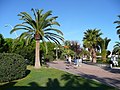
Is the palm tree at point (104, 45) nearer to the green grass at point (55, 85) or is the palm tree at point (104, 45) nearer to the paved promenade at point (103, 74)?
the paved promenade at point (103, 74)

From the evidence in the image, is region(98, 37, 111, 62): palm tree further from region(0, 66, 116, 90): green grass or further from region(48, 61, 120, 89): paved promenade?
region(0, 66, 116, 90): green grass

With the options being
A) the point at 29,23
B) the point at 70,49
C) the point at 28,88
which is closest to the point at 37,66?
the point at 29,23

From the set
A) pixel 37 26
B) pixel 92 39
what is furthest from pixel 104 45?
pixel 37 26

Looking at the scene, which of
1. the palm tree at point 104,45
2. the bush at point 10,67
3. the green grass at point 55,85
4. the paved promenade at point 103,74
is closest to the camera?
the green grass at point 55,85

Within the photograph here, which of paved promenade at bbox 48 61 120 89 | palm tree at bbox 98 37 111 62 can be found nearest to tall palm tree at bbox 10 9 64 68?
paved promenade at bbox 48 61 120 89

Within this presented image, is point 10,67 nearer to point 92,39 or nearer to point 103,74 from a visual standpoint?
point 103,74

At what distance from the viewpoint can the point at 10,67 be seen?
1861cm

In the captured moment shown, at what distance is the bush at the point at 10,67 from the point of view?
1825 centimetres

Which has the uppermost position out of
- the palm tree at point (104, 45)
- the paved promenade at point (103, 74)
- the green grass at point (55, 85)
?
the palm tree at point (104, 45)

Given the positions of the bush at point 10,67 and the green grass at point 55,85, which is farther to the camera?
the bush at point 10,67

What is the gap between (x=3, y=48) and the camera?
1435 inches

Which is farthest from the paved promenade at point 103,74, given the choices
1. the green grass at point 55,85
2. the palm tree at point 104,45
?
the palm tree at point 104,45

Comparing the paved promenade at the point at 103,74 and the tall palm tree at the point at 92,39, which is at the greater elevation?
the tall palm tree at the point at 92,39

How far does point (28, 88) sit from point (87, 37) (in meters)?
45.9
